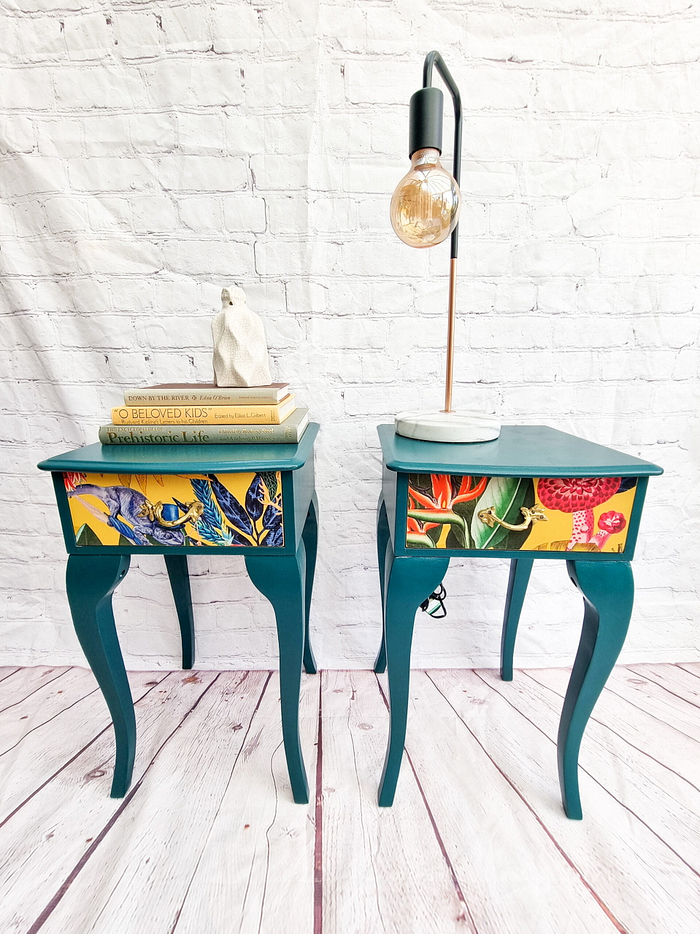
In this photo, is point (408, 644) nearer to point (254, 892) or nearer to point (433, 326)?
point (254, 892)

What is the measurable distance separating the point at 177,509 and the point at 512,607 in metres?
0.91

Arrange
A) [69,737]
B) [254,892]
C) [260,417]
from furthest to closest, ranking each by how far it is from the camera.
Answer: [69,737] < [260,417] < [254,892]

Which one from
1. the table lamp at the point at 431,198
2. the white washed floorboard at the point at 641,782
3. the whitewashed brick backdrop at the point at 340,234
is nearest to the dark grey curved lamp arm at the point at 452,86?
the table lamp at the point at 431,198

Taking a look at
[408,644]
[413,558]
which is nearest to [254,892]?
[408,644]

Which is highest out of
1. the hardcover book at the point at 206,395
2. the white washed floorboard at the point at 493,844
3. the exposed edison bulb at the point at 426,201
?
the exposed edison bulb at the point at 426,201

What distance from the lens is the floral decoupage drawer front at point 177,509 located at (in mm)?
713

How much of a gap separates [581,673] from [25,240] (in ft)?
5.16

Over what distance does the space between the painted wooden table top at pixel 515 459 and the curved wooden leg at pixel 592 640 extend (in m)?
0.17

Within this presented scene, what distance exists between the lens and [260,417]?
2.60 ft

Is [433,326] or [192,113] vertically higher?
[192,113]

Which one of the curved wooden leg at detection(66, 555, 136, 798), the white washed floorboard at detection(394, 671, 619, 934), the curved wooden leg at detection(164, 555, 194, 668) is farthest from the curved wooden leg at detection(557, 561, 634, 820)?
the curved wooden leg at detection(164, 555, 194, 668)

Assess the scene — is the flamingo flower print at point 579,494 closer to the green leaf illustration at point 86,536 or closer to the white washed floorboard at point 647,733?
the white washed floorboard at point 647,733

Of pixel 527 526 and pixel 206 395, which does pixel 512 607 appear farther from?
pixel 206 395

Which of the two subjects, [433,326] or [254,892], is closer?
[254,892]
